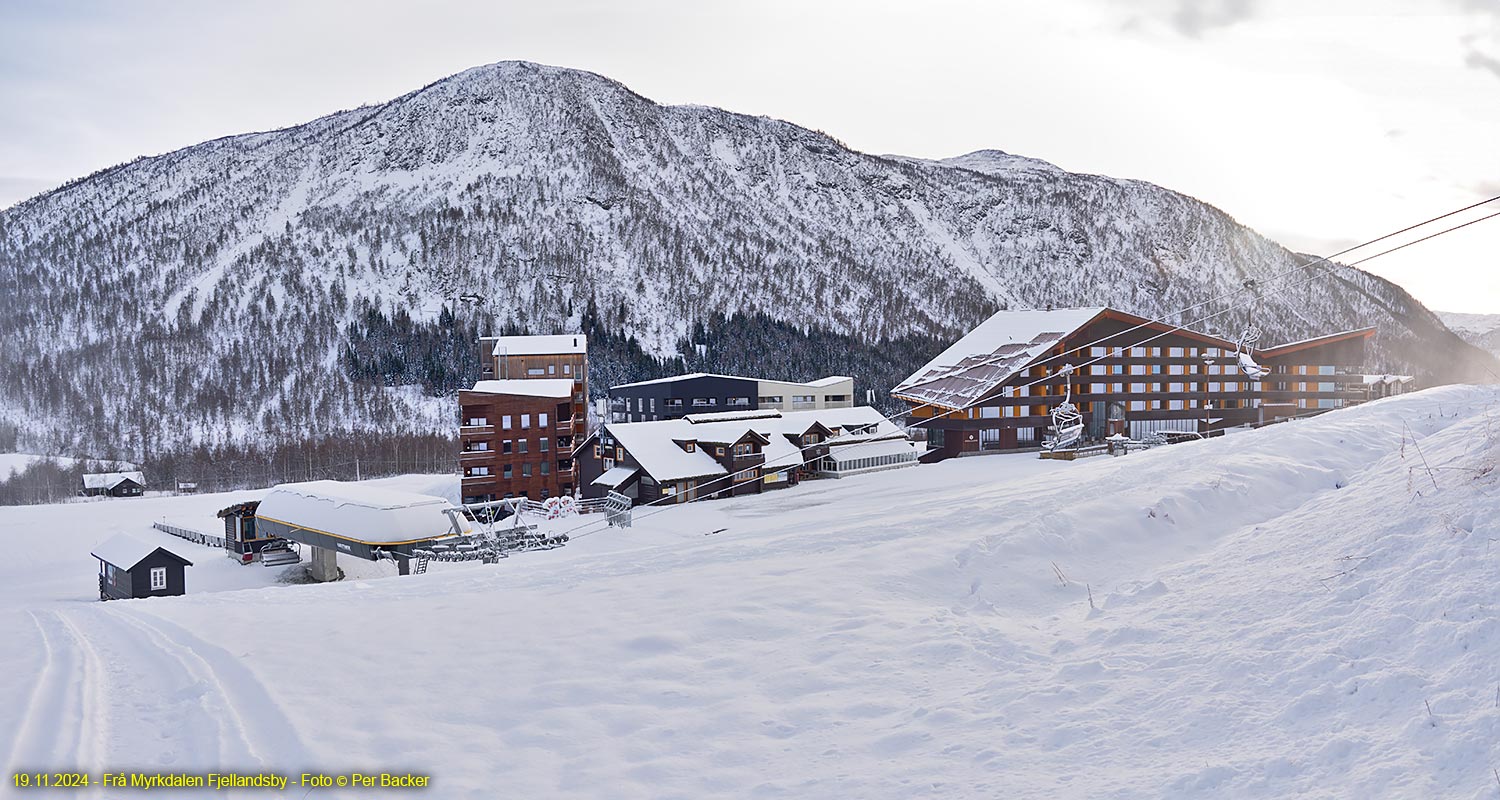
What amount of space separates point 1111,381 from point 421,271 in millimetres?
132652

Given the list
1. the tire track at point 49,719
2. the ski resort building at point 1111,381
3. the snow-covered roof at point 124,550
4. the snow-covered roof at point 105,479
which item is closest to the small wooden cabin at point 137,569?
the snow-covered roof at point 124,550

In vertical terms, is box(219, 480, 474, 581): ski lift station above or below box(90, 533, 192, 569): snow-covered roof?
above

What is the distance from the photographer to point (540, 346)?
68.8 meters

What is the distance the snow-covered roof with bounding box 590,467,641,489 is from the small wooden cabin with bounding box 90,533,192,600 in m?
18.7

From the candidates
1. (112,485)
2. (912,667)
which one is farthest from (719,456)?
(112,485)

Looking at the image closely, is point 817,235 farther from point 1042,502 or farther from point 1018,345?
point 1042,502

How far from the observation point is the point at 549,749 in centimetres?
594

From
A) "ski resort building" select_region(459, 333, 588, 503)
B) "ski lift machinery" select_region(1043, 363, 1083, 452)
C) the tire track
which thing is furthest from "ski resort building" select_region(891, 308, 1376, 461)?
the tire track

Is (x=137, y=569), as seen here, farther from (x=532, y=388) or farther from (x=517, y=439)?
(x=532, y=388)

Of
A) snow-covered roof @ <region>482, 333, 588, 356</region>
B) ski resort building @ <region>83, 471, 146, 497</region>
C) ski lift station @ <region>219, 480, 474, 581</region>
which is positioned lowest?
ski resort building @ <region>83, 471, 146, 497</region>

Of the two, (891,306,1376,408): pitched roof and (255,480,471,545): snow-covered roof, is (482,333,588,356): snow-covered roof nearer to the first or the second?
(891,306,1376,408): pitched roof

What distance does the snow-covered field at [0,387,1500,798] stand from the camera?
5180 mm

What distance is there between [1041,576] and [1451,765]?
17.8 ft

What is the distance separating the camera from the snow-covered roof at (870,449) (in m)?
46.4
